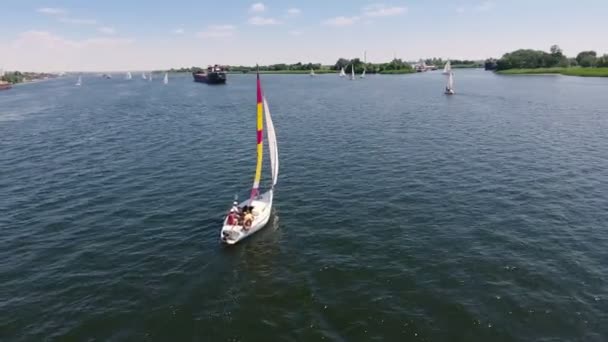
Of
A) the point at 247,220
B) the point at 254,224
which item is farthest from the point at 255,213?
the point at 247,220

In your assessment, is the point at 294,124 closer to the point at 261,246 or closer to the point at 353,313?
the point at 261,246

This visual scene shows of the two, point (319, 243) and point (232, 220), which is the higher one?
point (232, 220)

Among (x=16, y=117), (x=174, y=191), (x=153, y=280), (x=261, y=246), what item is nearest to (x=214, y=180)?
(x=174, y=191)

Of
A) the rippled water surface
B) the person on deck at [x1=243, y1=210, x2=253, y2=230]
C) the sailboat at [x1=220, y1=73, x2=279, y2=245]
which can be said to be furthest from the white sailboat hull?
the rippled water surface

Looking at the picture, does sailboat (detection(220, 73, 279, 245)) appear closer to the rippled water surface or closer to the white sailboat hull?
the white sailboat hull

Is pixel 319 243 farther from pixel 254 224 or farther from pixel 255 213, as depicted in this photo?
pixel 255 213

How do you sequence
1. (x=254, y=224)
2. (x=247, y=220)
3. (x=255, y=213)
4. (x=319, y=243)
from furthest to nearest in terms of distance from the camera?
(x=255, y=213) → (x=254, y=224) → (x=247, y=220) → (x=319, y=243)
